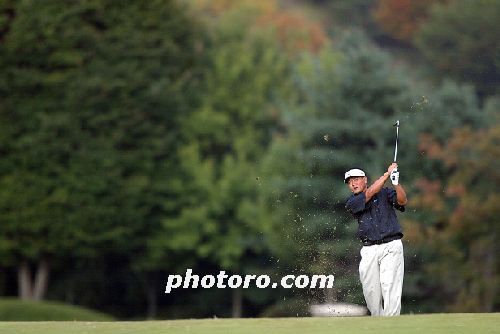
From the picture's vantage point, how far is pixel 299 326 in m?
13.1

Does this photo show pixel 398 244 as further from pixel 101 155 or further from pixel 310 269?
pixel 101 155

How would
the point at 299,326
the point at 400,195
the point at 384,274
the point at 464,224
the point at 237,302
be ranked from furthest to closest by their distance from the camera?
the point at 237,302 → the point at 464,224 → the point at 384,274 → the point at 400,195 → the point at 299,326

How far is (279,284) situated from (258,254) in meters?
3.70

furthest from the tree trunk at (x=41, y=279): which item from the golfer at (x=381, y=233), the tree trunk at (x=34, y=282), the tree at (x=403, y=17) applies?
the golfer at (x=381, y=233)

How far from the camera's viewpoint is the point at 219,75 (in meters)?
49.2

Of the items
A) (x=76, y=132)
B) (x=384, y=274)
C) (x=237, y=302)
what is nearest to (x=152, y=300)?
(x=237, y=302)

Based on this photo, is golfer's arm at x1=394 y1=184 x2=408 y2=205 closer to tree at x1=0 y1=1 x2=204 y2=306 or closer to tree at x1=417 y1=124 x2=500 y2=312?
A: tree at x1=417 y1=124 x2=500 y2=312

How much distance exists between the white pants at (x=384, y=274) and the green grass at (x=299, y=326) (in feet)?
1.99

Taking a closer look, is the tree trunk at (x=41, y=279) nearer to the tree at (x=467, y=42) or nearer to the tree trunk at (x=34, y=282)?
the tree trunk at (x=34, y=282)

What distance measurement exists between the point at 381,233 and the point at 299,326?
60.9 inches

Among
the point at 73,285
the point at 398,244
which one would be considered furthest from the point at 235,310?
the point at 398,244

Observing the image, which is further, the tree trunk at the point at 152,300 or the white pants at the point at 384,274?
the tree trunk at the point at 152,300

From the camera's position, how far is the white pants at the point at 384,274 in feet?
46.7

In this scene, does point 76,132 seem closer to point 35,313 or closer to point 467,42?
point 35,313
